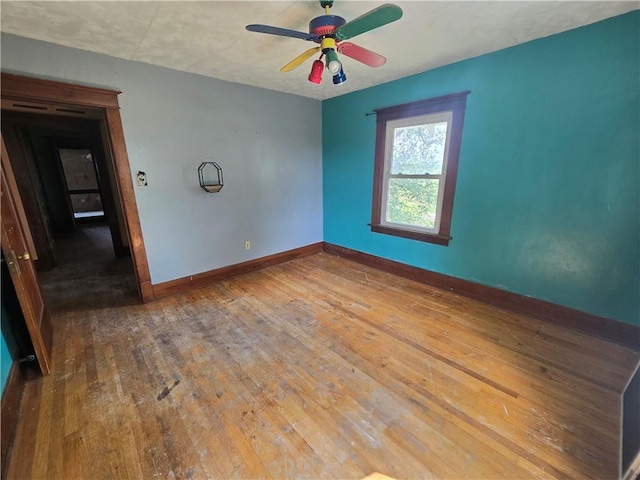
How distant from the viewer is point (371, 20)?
1416 mm

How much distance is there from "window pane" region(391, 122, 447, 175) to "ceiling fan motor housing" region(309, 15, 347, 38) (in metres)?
1.75

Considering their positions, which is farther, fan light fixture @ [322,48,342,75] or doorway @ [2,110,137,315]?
doorway @ [2,110,137,315]

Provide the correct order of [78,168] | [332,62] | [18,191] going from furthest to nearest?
1. [78,168]
2. [18,191]
3. [332,62]

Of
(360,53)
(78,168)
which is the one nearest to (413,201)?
(360,53)

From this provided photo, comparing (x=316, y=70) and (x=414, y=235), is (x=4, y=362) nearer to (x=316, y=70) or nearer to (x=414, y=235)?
(x=316, y=70)

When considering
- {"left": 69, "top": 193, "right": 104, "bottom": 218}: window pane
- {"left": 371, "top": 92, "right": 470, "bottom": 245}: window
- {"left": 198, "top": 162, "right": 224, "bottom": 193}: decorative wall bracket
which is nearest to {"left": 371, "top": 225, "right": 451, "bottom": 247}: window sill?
{"left": 371, "top": 92, "right": 470, "bottom": 245}: window

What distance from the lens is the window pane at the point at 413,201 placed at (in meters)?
3.09

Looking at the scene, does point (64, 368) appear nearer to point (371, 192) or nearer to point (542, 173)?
point (371, 192)

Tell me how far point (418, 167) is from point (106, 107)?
3208 mm

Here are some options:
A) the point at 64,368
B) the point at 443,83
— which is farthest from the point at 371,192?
the point at 64,368

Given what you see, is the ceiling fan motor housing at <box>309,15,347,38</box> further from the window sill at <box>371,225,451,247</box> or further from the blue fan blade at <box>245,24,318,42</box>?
the window sill at <box>371,225,451,247</box>

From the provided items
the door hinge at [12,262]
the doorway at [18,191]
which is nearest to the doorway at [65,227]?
the doorway at [18,191]

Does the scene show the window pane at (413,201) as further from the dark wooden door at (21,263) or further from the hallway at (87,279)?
the dark wooden door at (21,263)

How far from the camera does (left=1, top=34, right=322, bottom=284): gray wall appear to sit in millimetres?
2383
